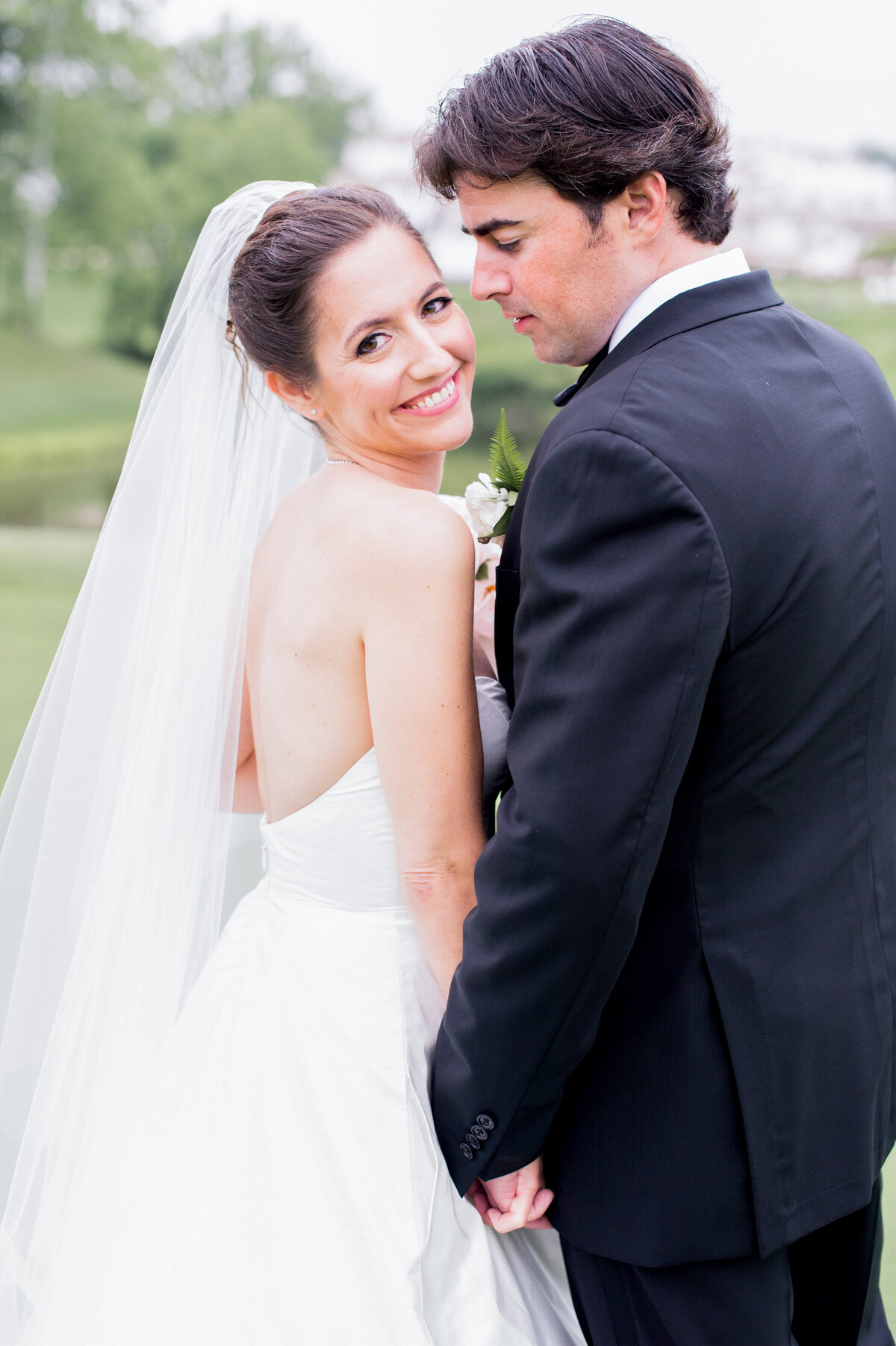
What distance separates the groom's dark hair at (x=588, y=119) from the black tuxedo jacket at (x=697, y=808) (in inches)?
7.4

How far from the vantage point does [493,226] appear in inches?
57.7

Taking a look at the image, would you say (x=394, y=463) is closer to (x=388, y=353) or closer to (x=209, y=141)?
(x=388, y=353)

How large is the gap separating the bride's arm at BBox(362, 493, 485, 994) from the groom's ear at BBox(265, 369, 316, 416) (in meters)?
0.32

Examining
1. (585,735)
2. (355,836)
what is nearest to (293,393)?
(355,836)

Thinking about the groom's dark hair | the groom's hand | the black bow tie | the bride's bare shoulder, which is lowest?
the groom's hand

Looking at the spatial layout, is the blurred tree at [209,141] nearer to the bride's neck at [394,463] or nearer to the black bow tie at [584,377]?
the bride's neck at [394,463]

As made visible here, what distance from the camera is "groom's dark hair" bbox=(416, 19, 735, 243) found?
1.37m

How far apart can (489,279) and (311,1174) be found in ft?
4.15

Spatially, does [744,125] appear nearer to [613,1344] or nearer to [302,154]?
[302,154]

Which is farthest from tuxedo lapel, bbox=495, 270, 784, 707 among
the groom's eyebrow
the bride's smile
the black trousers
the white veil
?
the black trousers

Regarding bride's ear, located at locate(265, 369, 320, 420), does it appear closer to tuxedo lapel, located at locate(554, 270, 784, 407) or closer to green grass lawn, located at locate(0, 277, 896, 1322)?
tuxedo lapel, located at locate(554, 270, 784, 407)

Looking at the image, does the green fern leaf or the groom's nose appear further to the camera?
the green fern leaf

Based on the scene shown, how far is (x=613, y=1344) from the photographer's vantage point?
1.49m

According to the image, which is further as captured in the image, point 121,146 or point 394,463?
point 121,146
